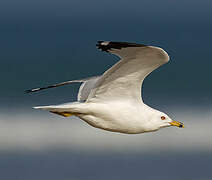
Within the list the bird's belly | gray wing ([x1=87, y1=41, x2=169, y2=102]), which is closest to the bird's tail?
the bird's belly

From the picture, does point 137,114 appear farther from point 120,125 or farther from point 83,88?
point 83,88

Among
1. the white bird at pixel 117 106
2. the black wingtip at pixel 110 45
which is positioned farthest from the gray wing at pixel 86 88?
the black wingtip at pixel 110 45

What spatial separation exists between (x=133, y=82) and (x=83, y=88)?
1115 millimetres

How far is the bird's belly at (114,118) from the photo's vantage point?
11.2 m

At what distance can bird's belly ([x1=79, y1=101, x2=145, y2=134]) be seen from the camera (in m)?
11.2

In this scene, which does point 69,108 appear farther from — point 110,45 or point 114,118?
point 110,45

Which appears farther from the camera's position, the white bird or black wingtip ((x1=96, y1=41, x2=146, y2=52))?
the white bird

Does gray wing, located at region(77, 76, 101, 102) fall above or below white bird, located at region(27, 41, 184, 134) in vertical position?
above

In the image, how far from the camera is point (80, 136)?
4138 cm

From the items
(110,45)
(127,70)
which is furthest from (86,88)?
(110,45)

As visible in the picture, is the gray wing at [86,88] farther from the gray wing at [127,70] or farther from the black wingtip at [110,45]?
the black wingtip at [110,45]

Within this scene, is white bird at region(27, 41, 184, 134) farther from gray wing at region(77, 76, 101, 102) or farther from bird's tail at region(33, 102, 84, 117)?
gray wing at region(77, 76, 101, 102)

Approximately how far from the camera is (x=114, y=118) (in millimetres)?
11211

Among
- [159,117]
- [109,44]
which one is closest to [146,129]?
[159,117]
